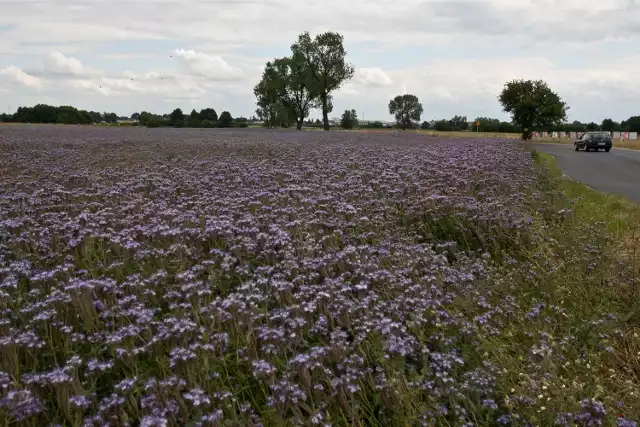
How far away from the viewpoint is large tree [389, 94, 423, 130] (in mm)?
134625

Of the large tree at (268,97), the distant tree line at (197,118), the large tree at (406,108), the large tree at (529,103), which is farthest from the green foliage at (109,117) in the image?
the large tree at (406,108)

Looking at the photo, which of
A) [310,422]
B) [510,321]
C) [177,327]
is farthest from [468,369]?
[177,327]

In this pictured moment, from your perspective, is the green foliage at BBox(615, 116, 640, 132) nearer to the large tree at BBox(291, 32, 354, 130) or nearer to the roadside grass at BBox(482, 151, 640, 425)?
the large tree at BBox(291, 32, 354, 130)

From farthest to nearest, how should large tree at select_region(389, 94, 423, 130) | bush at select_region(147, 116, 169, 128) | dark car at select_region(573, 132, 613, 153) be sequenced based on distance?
large tree at select_region(389, 94, 423, 130)
bush at select_region(147, 116, 169, 128)
dark car at select_region(573, 132, 613, 153)

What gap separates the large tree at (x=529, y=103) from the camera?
55.9 m

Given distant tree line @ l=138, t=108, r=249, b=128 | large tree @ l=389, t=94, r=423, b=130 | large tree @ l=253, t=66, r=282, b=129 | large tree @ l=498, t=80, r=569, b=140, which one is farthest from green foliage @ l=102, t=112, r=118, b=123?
large tree @ l=389, t=94, r=423, b=130

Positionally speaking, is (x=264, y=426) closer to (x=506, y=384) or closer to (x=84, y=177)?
(x=506, y=384)

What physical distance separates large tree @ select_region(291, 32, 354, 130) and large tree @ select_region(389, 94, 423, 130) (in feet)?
222

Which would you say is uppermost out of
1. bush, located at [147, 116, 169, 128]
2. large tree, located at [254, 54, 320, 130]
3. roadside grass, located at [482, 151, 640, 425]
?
large tree, located at [254, 54, 320, 130]

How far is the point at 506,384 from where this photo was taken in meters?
2.99

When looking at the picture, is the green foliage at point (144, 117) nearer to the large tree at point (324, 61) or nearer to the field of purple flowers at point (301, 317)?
the large tree at point (324, 61)

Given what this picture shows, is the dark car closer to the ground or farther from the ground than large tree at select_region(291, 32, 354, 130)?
closer to the ground

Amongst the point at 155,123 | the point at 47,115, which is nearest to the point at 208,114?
the point at 47,115

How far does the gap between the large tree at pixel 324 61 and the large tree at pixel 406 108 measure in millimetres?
67734
